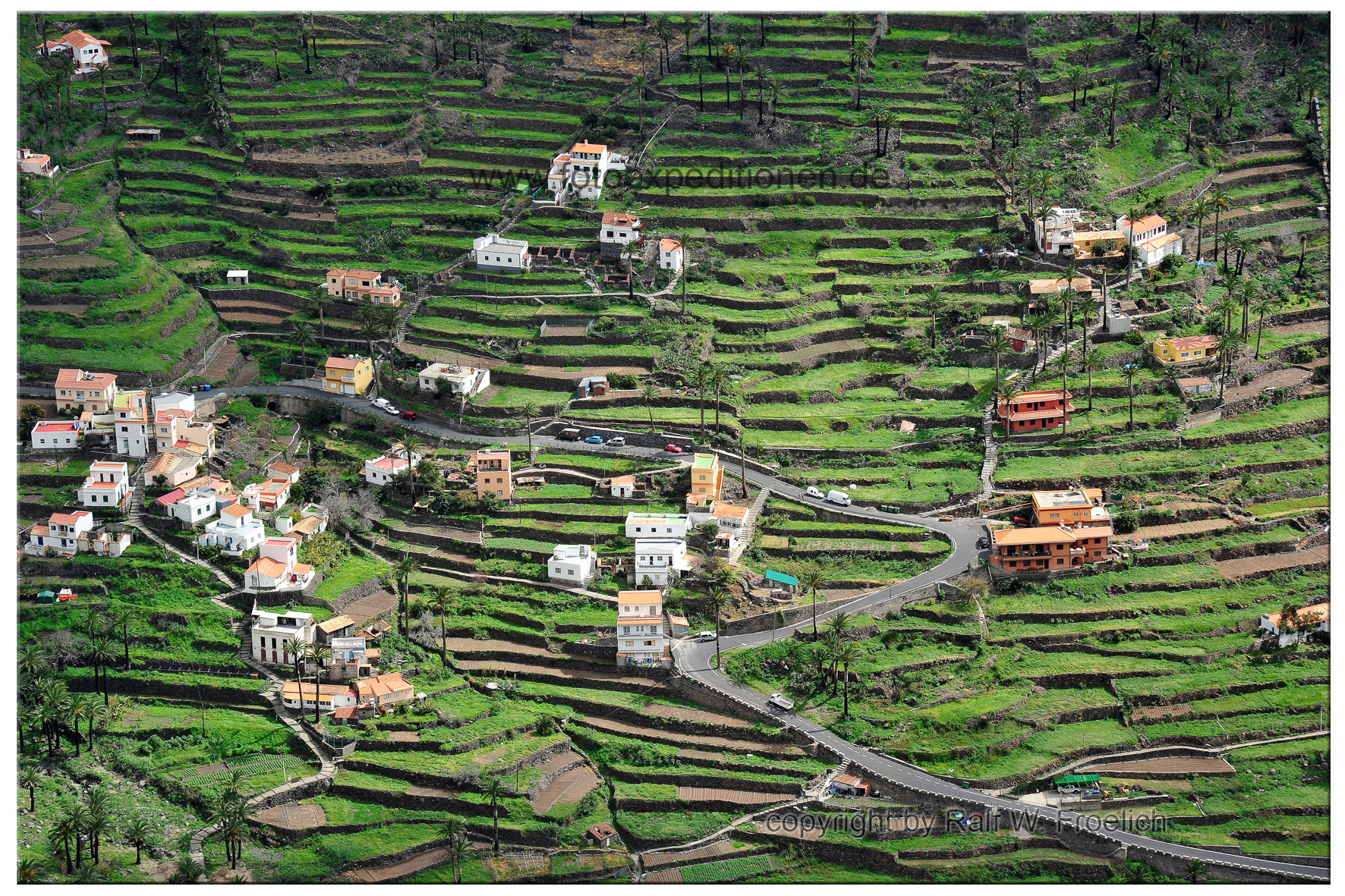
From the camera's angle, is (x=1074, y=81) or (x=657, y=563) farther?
(x=1074, y=81)

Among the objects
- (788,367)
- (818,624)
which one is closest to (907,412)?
(788,367)

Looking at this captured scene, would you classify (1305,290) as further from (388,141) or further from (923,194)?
(388,141)

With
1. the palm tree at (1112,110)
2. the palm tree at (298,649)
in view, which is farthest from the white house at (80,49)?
the palm tree at (1112,110)

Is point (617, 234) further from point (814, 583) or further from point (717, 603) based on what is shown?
point (814, 583)

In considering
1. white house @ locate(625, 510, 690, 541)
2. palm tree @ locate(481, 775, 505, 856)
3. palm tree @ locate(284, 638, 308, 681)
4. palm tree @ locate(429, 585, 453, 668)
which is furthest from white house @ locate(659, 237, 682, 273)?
palm tree @ locate(481, 775, 505, 856)

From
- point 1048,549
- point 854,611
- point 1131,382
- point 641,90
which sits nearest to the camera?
point 854,611

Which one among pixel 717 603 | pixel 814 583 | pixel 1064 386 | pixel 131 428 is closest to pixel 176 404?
pixel 131 428
